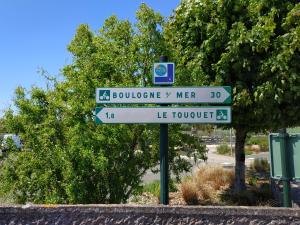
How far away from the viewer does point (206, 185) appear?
13.3 metres

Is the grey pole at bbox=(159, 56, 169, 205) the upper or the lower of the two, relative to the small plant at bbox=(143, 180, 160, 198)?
upper

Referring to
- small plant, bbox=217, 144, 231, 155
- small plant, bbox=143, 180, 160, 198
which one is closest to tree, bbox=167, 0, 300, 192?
small plant, bbox=143, 180, 160, 198

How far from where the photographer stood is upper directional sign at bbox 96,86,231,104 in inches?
241

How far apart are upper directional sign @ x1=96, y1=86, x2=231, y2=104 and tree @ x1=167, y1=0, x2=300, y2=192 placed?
10.1 ft

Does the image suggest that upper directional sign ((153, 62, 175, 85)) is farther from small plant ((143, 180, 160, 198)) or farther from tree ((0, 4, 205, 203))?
small plant ((143, 180, 160, 198))

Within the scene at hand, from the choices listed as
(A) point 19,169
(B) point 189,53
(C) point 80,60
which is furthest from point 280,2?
(A) point 19,169

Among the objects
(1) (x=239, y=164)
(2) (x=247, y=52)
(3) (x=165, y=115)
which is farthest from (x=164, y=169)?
(1) (x=239, y=164)

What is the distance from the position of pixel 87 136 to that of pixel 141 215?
275cm

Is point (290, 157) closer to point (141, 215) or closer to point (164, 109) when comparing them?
point (164, 109)

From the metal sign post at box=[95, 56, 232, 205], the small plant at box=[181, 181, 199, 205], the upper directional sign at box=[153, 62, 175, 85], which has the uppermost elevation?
the upper directional sign at box=[153, 62, 175, 85]

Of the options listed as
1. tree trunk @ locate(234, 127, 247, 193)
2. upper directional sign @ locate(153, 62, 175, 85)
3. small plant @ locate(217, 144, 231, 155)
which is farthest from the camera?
small plant @ locate(217, 144, 231, 155)

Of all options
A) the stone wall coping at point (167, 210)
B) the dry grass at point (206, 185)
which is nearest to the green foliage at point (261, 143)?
the dry grass at point (206, 185)

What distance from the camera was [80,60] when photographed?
9.38m

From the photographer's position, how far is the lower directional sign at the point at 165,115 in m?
6.08
